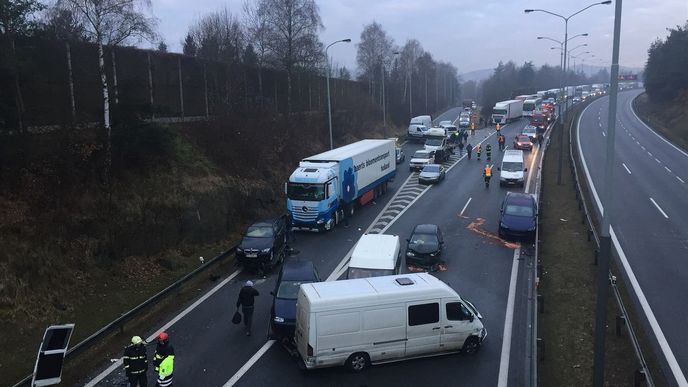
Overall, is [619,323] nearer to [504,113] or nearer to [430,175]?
[430,175]

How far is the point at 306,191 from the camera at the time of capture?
2464 centimetres

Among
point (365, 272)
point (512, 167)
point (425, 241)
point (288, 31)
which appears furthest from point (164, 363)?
point (288, 31)

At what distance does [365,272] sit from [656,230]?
15707 millimetres

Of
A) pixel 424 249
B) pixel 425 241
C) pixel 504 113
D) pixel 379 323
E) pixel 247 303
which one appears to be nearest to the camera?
pixel 379 323

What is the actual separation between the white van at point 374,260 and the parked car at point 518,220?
22.7 ft

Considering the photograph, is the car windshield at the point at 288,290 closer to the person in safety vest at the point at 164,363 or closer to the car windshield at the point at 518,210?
the person in safety vest at the point at 164,363

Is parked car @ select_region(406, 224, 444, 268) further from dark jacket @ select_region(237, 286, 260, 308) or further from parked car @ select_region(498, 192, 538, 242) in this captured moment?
dark jacket @ select_region(237, 286, 260, 308)

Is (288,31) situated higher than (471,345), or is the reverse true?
Result: (288,31)

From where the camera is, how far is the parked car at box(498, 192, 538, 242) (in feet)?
72.8

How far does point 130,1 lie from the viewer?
2000cm

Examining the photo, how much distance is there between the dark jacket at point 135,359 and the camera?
35.7 ft

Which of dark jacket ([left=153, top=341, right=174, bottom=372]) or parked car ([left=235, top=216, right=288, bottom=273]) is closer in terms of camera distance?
dark jacket ([left=153, top=341, right=174, bottom=372])

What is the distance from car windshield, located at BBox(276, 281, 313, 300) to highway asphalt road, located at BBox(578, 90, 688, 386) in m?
9.19

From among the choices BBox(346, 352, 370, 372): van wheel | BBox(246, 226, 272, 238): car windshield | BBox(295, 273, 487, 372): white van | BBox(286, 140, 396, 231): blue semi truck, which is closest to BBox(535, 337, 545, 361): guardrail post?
BBox(295, 273, 487, 372): white van
